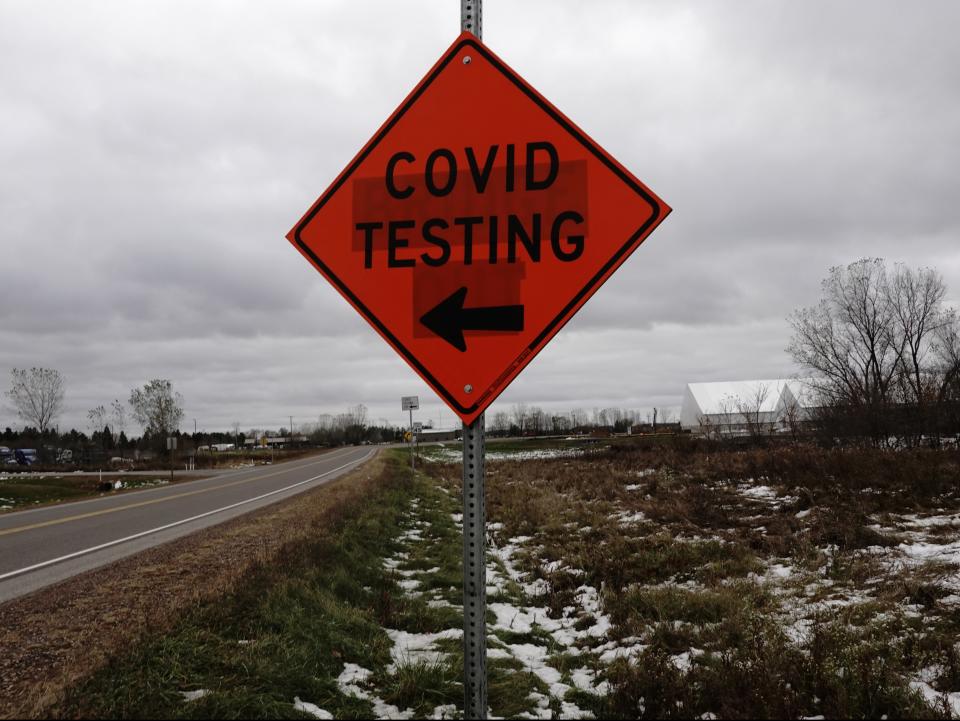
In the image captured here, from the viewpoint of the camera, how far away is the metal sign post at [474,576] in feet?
6.91

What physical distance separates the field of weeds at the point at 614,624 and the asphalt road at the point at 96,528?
373 cm

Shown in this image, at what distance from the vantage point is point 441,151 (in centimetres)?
239

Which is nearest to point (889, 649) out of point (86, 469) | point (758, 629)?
point (758, 629)

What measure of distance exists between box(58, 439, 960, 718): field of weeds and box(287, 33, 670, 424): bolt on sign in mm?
2655

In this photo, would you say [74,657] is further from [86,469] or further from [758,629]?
[86,469]

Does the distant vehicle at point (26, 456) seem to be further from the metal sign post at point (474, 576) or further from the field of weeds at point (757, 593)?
the metal sign post at point (474, 576)

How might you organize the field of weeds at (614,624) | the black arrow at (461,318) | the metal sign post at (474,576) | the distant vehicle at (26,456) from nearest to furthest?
the metal sign post at (474,576) → the black arrow at (461,318) → the field of weeds at (614,624) → the distant vehicle at (26,456)

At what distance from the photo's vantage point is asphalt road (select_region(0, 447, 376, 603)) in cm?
855

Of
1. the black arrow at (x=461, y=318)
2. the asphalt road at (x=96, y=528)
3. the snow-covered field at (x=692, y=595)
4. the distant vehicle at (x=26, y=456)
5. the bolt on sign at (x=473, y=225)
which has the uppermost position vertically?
the bolt on sign at (x=473, y=225)

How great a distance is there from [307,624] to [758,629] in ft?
12.9

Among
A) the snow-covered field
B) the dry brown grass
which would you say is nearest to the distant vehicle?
the dry brown grass

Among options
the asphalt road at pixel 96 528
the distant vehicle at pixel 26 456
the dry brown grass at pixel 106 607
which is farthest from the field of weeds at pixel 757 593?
the distant vehicle at pixel 26 456

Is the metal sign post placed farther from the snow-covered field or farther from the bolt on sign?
the snow-covered field

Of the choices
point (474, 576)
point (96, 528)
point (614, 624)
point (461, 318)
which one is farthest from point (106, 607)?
point (96, 528)
